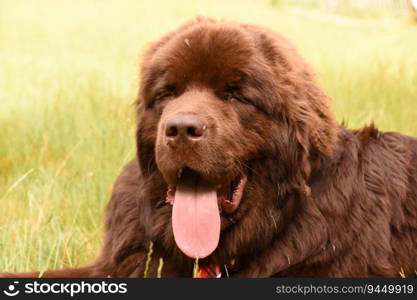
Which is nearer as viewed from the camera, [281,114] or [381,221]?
[281,114]

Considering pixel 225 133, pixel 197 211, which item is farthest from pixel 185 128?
pixel 197 211

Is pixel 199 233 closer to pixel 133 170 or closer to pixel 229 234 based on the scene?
pixel 229 234

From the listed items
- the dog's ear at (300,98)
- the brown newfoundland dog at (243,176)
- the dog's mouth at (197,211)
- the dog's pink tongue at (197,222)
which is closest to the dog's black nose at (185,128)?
the brown newfoundland dog at (243,176)

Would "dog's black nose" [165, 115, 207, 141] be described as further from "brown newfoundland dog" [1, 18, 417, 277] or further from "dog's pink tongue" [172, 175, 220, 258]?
"dog's pink tongue" [172, 175, 220, 258]

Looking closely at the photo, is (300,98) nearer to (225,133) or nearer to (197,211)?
(225,133)

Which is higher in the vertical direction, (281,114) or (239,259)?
(281,114)

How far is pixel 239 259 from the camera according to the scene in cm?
376

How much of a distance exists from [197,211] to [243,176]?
0.92ft

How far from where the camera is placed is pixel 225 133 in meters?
3.44

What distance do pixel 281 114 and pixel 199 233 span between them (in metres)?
0.70

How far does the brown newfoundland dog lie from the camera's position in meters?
3.52

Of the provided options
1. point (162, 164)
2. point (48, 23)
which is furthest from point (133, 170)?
point (48, 23)

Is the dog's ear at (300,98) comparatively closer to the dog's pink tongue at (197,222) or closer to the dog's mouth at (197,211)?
the dog's mouth at (197,211)

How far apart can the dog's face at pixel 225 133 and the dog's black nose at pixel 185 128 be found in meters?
0.10
